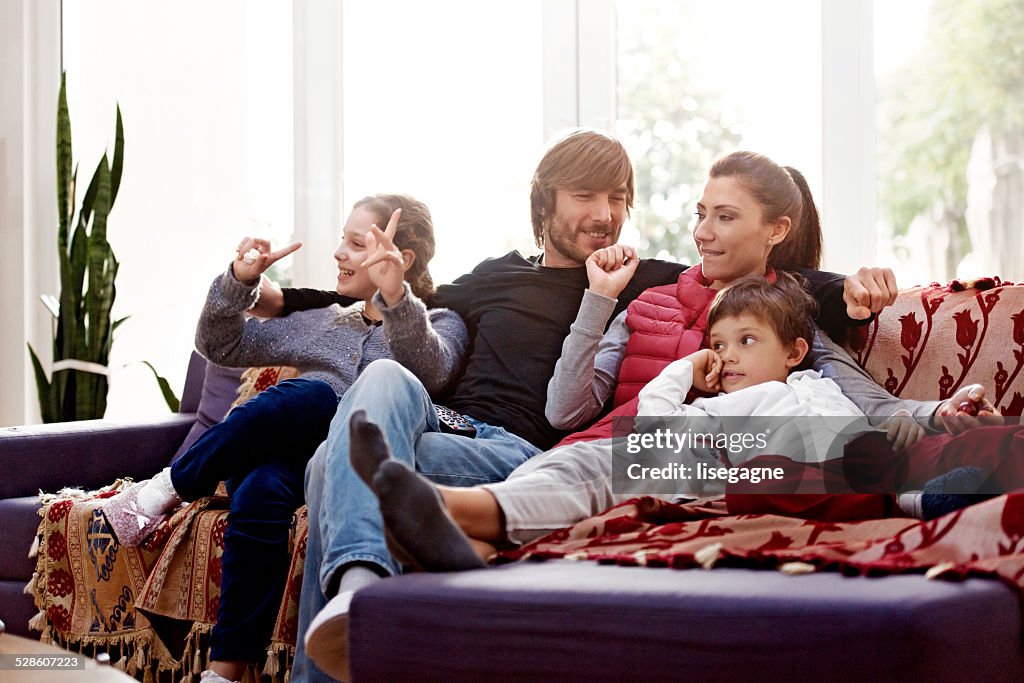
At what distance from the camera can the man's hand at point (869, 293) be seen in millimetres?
1943

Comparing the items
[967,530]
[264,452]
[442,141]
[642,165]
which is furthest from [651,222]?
[967,530]

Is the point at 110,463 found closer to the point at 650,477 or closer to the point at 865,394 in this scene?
the point at 650,477

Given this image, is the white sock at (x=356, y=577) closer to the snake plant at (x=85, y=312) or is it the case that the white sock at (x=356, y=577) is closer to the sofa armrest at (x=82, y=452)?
the sofa armrest at (x=82, y=452)

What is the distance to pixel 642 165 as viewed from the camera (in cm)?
294

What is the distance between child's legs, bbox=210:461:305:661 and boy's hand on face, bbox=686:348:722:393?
79 cm

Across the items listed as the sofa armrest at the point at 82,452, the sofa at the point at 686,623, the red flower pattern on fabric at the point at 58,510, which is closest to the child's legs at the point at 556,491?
the sofa at the point at 686,623

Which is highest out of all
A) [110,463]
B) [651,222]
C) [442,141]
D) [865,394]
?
[442,141]

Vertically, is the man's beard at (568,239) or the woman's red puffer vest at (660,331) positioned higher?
the man's beard at (568,239)

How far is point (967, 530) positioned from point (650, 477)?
1.89ft

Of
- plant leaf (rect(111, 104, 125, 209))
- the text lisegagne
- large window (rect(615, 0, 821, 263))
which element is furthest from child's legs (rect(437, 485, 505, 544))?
plant leaf (rect(111, 104, 125, 209))

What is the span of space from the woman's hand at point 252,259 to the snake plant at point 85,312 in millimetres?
1092

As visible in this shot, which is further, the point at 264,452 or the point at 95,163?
the point at 95,163

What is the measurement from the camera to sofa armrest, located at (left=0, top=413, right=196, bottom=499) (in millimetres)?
2270

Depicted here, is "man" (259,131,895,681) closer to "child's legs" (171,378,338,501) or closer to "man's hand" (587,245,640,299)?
"man's hand" (587,245,640,299)
